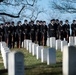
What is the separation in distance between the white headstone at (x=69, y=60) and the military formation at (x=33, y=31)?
604 inches

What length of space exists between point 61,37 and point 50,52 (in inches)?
453

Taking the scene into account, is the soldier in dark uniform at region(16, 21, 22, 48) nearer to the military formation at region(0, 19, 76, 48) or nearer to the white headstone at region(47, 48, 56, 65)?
the military formation at region(0, 19, 76, 48)

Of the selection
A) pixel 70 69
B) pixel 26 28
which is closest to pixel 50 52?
pixel 70 69

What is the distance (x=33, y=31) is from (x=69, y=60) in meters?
16.0

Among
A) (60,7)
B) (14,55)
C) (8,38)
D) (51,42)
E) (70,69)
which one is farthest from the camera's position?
(60,7)

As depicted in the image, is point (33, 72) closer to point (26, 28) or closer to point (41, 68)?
point (41, 68)

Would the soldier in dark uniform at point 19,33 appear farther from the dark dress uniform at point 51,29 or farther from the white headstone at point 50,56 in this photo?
the white headstone at point 50,56

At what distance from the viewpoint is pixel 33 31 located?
81.8ft

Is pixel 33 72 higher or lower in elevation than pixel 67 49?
lower

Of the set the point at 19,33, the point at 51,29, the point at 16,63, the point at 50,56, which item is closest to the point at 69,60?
the point at 16,63

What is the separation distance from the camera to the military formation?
24.6 meters

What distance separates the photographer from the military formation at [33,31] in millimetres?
24609

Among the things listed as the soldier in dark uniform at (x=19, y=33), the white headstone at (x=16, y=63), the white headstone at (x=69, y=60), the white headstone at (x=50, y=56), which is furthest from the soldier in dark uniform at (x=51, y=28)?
the white headstone at (x=16, y=63)

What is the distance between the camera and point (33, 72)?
38.7ft
